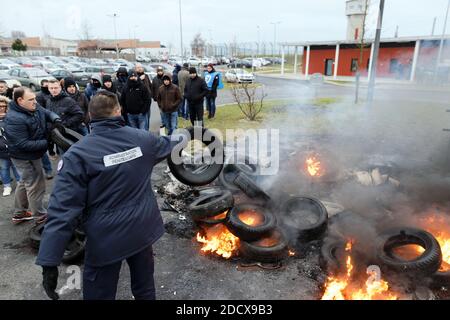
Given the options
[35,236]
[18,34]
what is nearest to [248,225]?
[35,236]

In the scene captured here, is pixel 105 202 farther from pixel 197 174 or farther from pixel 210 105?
pixel 210 105

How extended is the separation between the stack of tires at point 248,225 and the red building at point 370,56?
66.3 feet

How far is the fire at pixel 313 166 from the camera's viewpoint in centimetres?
656

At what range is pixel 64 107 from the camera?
5930 mm

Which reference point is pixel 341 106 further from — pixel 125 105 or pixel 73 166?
pixel 73 166

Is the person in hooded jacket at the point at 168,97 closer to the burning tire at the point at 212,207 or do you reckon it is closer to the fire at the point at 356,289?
the burning tire at the point at 212,207

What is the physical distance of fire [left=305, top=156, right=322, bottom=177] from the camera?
6.56m

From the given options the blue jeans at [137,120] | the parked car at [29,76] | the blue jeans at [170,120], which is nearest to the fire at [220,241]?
the blue jeans at [137,120]

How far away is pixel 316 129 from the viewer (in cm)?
1050

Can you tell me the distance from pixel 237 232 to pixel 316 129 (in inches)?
286

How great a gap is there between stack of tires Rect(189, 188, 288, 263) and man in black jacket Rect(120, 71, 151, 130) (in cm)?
447

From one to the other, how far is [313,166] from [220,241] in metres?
3.30
